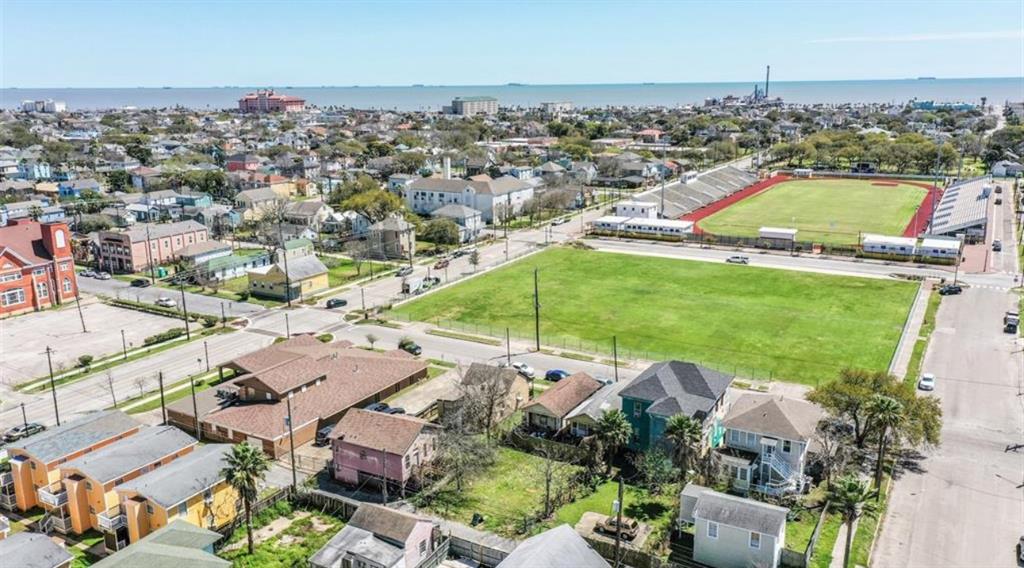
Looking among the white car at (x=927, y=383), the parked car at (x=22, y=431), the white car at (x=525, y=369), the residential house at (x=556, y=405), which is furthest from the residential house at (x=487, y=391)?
the white car at (x=927, y=383)

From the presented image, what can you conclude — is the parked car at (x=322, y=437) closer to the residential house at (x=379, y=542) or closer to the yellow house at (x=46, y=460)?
the yellow house at (x=46, y=460)

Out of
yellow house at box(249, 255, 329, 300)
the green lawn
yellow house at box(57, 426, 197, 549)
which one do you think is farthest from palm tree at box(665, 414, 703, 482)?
yellow house at box(249, 255, 329, 300)

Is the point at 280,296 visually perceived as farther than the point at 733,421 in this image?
Yes

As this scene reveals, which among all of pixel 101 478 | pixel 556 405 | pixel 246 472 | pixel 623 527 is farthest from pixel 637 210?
pixel 101 478

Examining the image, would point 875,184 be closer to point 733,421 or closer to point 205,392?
point 733,421

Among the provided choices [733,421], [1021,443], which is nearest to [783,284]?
[1021,443]

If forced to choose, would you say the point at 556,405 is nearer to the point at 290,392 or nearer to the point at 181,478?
the point at 290,392
